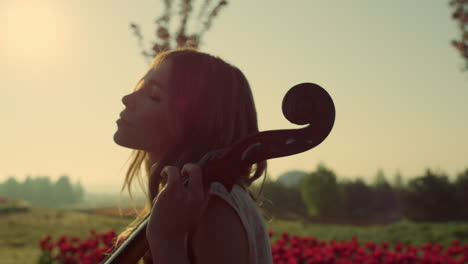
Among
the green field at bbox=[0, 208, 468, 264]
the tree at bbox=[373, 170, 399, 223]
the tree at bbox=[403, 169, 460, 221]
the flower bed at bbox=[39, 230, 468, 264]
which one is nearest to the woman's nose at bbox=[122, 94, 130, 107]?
the flower bed at bbox=[39, 230, 468, 264]

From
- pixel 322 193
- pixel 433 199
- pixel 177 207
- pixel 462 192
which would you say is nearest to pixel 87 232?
pixel 177 207

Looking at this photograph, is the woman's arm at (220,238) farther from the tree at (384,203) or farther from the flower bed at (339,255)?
the tree at (384,203)

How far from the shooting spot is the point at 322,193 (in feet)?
109

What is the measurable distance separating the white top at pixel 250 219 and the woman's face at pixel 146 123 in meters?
0.43

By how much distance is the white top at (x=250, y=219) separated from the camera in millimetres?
1703

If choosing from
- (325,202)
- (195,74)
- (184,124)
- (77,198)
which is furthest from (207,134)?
(77,198)

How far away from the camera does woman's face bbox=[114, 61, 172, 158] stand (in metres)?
2.13

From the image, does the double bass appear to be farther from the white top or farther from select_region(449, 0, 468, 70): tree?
select_region(449, 0, 468, 70): tree

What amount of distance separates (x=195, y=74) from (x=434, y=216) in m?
22.0

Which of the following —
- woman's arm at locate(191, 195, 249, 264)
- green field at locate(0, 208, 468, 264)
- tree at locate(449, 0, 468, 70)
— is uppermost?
tree at locate(449, 0, 468, 70)

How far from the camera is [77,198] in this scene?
438ft

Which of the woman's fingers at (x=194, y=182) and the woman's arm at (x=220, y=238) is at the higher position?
the woman's fingers at (x=194, y=182)

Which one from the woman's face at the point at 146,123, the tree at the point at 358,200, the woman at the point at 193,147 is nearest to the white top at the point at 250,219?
the woman at the point at 193,147

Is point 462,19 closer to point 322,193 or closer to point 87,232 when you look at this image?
point 87,232
